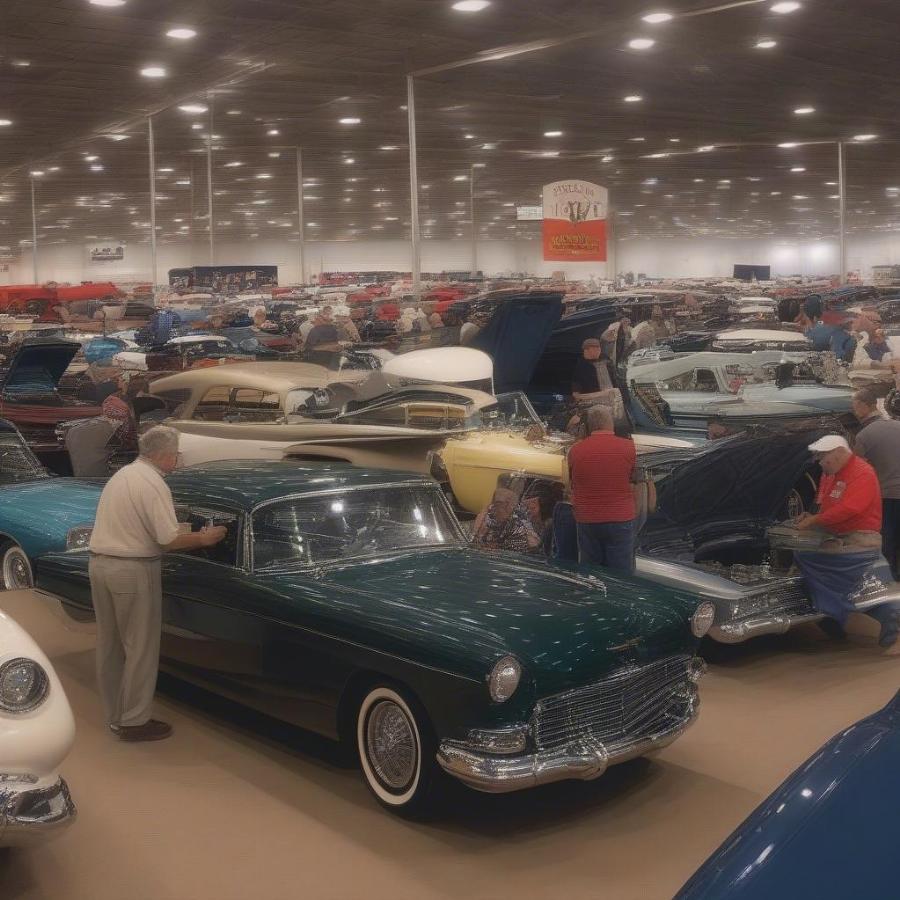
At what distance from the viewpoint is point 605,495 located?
668 centimetres

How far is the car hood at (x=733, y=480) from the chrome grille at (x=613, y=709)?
88.5 inches

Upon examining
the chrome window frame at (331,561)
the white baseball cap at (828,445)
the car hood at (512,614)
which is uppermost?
the white baseball cap at (828,445)

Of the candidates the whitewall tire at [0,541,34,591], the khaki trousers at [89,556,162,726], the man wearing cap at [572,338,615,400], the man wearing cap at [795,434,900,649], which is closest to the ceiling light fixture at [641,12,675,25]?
the man wearing cap at [572,338,615,400]

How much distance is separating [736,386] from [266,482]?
7.79m

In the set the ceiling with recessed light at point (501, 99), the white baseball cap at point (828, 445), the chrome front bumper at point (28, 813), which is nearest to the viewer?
the chrome front bumper at point (28, 813)

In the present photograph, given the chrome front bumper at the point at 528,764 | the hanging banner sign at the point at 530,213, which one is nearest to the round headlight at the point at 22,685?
the chrome front bumper at the point at 528,764

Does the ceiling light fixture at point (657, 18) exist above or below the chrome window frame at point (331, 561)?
above

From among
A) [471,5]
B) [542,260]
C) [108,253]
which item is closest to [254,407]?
[542,260]

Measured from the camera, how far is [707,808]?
15.3 feet

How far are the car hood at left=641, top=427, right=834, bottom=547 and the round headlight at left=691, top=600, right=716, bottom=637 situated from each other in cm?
187

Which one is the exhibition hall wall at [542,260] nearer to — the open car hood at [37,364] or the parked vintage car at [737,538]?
the open car hood at [37,364]

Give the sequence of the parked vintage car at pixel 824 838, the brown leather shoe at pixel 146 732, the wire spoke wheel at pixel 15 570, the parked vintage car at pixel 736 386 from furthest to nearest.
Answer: the parked vintage car at pixel 736 386 → the wire spoke wheel at pixel 15 570 → the brown leather shoe at pixel 146 732 → the parked vintage car at pixel 824 838

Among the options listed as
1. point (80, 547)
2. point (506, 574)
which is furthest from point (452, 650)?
point (80, 547)

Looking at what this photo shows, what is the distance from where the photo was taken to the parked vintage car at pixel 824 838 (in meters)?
1.91
